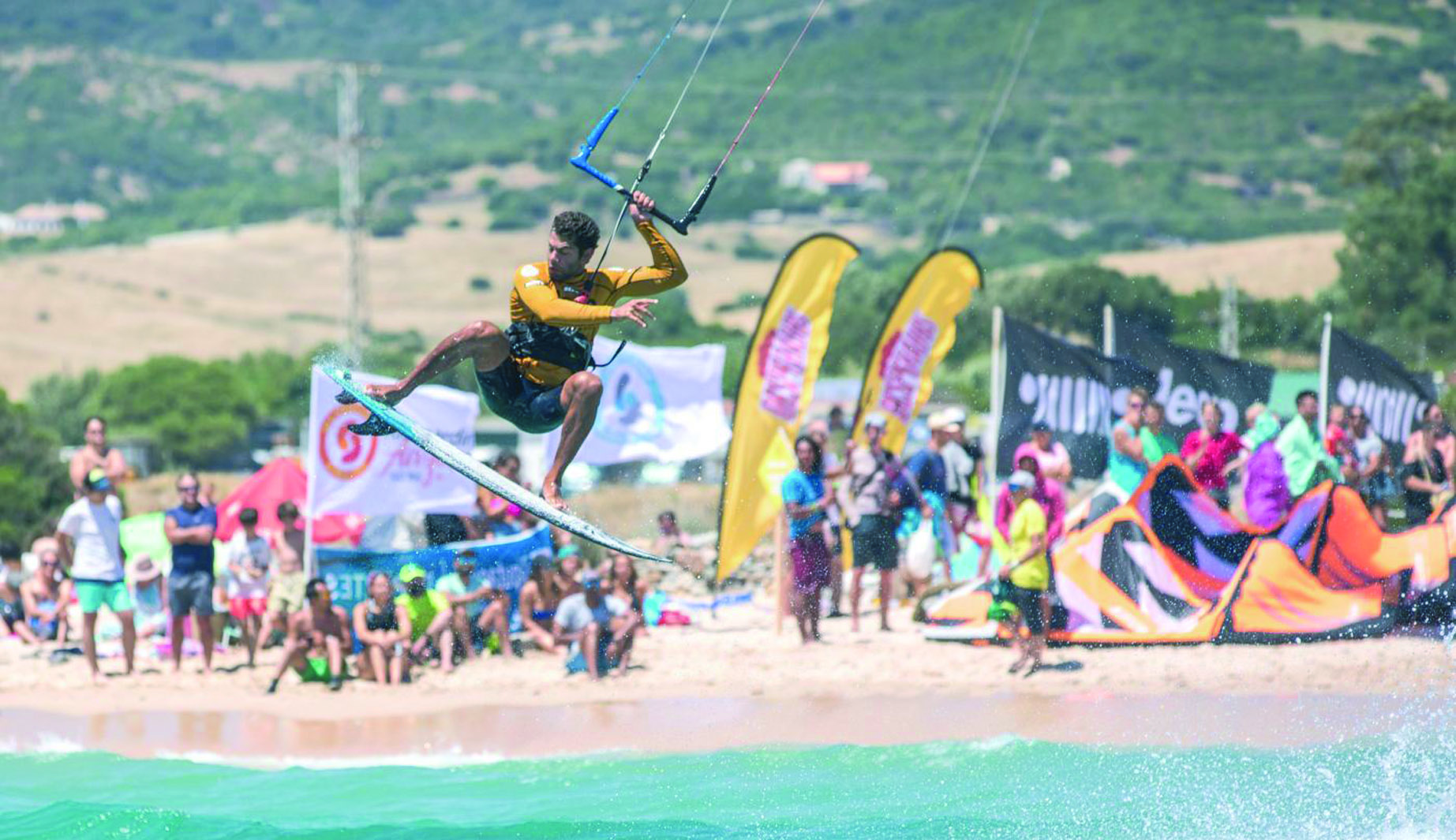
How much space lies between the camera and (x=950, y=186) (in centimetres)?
14062

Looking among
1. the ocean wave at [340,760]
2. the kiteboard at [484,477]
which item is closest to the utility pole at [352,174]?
the ocean wave at [340,760]

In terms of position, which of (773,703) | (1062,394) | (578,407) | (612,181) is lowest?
(773,703)

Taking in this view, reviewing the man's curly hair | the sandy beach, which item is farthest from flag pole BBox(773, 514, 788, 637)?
the man's curly hair

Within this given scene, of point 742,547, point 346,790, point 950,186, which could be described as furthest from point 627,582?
point 950,186

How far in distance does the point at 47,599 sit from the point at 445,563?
153 inches

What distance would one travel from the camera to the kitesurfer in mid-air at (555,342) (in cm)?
943

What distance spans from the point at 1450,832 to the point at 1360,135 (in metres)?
70.5

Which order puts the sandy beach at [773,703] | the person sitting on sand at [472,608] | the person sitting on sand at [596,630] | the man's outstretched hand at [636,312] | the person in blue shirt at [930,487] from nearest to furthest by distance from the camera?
the man's outstretched hand at [636,312] → the sandy beach at [773,703] → the person sitting on sand at [596,630] → the person sitting on sand at [472,608] → the person in blue shirt at [930,487]

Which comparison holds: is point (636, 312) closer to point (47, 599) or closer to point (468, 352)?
point (468, 352)

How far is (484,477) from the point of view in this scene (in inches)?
399

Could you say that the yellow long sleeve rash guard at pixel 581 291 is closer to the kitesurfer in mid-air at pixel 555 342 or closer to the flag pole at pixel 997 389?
the kitesurfer in mid-air at pixel 555 342

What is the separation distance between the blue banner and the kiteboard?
4340 mm

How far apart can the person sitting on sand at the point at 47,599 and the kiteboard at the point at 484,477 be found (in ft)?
21.9

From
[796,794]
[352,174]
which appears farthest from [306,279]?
[796,794]
